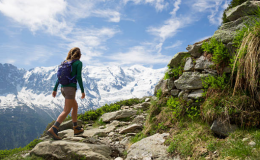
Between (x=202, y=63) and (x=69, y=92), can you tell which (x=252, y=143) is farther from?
(x=69, y=92)

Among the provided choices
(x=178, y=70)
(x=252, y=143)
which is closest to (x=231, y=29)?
(x=178, y=70)

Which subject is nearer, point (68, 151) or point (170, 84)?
point (68, 151)

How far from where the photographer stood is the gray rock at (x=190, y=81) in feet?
18.5

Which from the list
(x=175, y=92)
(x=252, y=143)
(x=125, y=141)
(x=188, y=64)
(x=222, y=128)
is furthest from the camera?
(x=125, y=141)

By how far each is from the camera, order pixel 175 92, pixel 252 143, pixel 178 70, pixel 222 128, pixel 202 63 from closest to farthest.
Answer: pixel 252 143 < pixel 222 128 < pixel 202 63 < pixel 175 92 < pixel 178 70

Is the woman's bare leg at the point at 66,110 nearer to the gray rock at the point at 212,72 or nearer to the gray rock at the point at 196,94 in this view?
the gray rock at the point at 196,94

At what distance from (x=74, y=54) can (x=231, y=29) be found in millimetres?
5625

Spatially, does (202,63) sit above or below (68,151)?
above

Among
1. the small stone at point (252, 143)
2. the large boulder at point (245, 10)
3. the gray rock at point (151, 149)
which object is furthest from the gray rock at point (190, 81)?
the large boulder at point (245, 10)

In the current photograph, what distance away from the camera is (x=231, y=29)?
5.91m

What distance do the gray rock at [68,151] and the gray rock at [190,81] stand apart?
3.45 metres

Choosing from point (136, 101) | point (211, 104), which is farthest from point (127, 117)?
point (211, 104)

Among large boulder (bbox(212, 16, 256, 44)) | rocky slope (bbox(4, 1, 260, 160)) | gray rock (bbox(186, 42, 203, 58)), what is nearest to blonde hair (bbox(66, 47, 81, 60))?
rocky slope (bbox(4, 1, 260, 160))

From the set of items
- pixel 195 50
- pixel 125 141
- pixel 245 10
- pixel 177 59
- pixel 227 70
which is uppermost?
pixel 245 10
